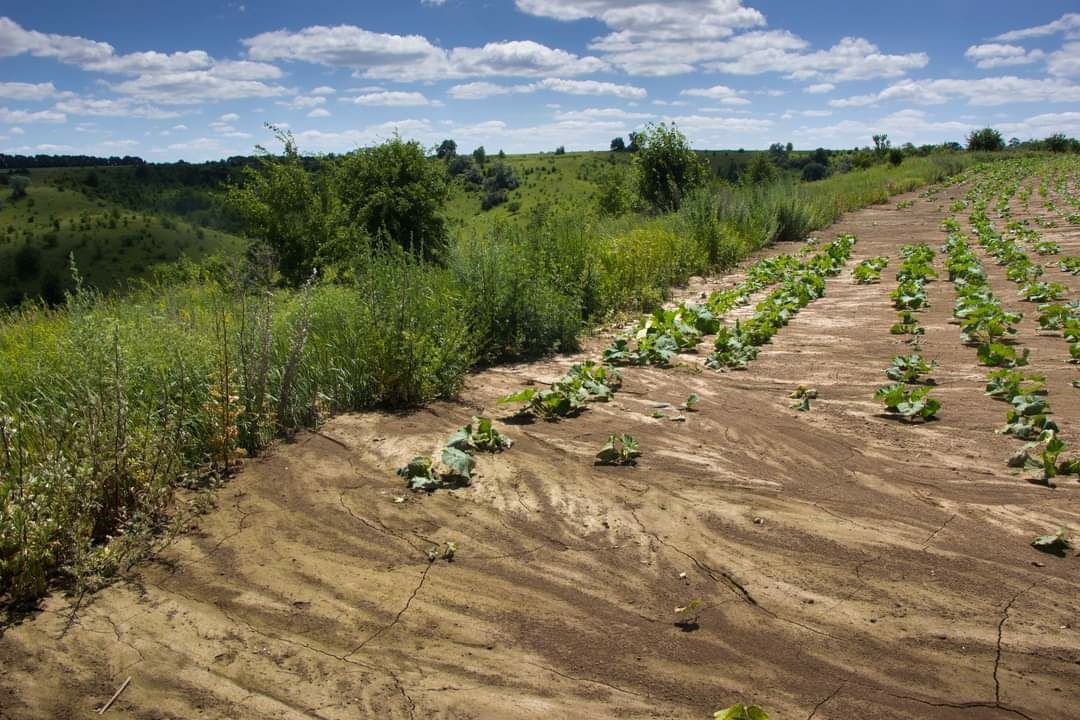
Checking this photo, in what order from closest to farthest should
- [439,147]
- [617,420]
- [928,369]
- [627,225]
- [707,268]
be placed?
[617,420] → [928,369] → [707,268] → [627,225] → [439,147]

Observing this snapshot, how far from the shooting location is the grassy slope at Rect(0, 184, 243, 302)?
58.1 meters

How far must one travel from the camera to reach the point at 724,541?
4.02 m

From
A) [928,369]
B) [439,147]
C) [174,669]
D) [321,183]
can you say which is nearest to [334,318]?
[174,669]

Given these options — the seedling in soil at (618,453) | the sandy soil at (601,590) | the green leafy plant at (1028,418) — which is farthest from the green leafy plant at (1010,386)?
the seedling in soil at (618,453)

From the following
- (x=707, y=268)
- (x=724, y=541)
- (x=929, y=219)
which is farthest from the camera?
A: (x=929, y=219)

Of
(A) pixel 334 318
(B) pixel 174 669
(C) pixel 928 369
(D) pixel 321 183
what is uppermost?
(D) pixel 321 183

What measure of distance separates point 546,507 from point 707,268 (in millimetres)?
10696

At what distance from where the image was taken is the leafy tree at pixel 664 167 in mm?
22750

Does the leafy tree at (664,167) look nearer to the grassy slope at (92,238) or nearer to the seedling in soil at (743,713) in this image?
the seedling in soil at (743,713)

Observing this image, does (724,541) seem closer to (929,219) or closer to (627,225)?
(627,225)

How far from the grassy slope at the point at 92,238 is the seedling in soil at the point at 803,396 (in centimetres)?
5655

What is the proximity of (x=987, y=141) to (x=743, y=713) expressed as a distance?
87.7 m

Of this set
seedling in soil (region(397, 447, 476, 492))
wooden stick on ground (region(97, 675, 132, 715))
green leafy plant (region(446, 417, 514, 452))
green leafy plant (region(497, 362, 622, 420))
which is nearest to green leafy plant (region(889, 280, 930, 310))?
green leafy plant (region(497, 362, 622, 420))

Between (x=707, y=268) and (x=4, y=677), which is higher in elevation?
(x=707, y=268)
